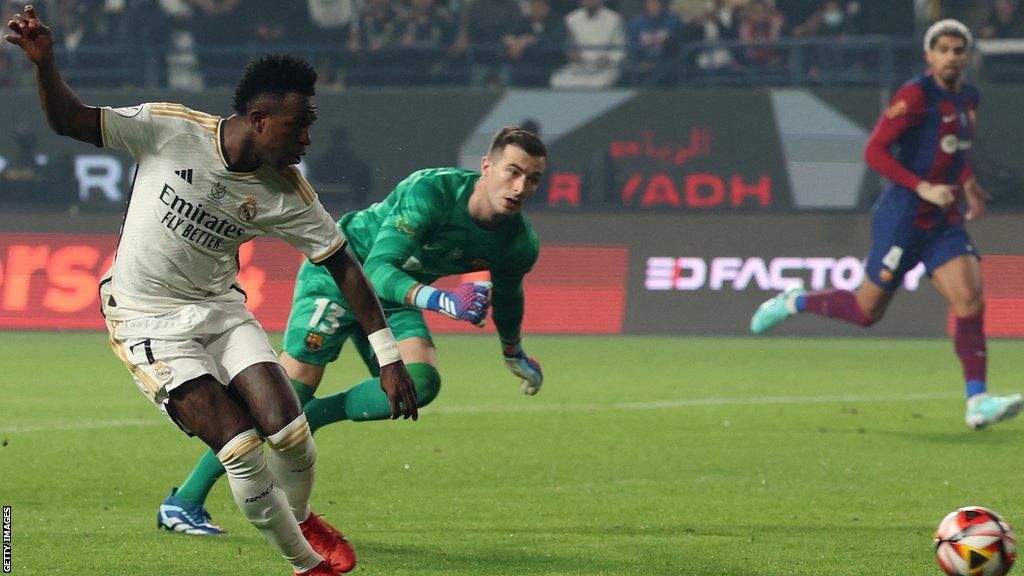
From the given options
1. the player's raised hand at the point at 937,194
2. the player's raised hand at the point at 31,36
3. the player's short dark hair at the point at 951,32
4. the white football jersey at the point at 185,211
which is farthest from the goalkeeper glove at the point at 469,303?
the player's short dark hair at the point at 951,32

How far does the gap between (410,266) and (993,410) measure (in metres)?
4.22

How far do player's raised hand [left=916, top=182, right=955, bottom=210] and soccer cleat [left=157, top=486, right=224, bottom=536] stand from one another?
5.25 m

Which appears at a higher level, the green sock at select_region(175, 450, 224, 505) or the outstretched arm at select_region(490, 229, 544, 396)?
the outstretched arm at select_region(490, 229, 544, 396)

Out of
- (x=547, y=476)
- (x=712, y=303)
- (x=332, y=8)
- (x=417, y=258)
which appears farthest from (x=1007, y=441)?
(x=332, y=8)

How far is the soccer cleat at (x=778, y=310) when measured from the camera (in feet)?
39.9

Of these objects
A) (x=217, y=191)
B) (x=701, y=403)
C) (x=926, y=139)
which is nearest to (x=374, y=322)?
(x=217, y=191)

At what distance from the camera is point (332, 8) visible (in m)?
21.3

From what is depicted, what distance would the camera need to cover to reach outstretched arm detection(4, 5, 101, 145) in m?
5.16

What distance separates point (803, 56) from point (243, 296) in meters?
15.5

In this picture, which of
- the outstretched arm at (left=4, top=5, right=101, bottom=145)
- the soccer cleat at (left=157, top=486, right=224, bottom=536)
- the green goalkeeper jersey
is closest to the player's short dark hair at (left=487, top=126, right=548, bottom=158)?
the green goalkeeper jersey

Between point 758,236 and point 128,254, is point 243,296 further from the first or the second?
point 758,236

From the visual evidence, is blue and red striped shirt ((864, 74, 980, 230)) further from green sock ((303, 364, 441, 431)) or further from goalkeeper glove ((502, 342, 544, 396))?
green sock ((303, 364, 441, 431))

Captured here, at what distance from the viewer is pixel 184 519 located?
22.5ft

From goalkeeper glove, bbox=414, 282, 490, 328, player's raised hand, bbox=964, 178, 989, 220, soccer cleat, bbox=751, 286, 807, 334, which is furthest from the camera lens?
soccer cleat, bbox=751, 286, 807, 334
